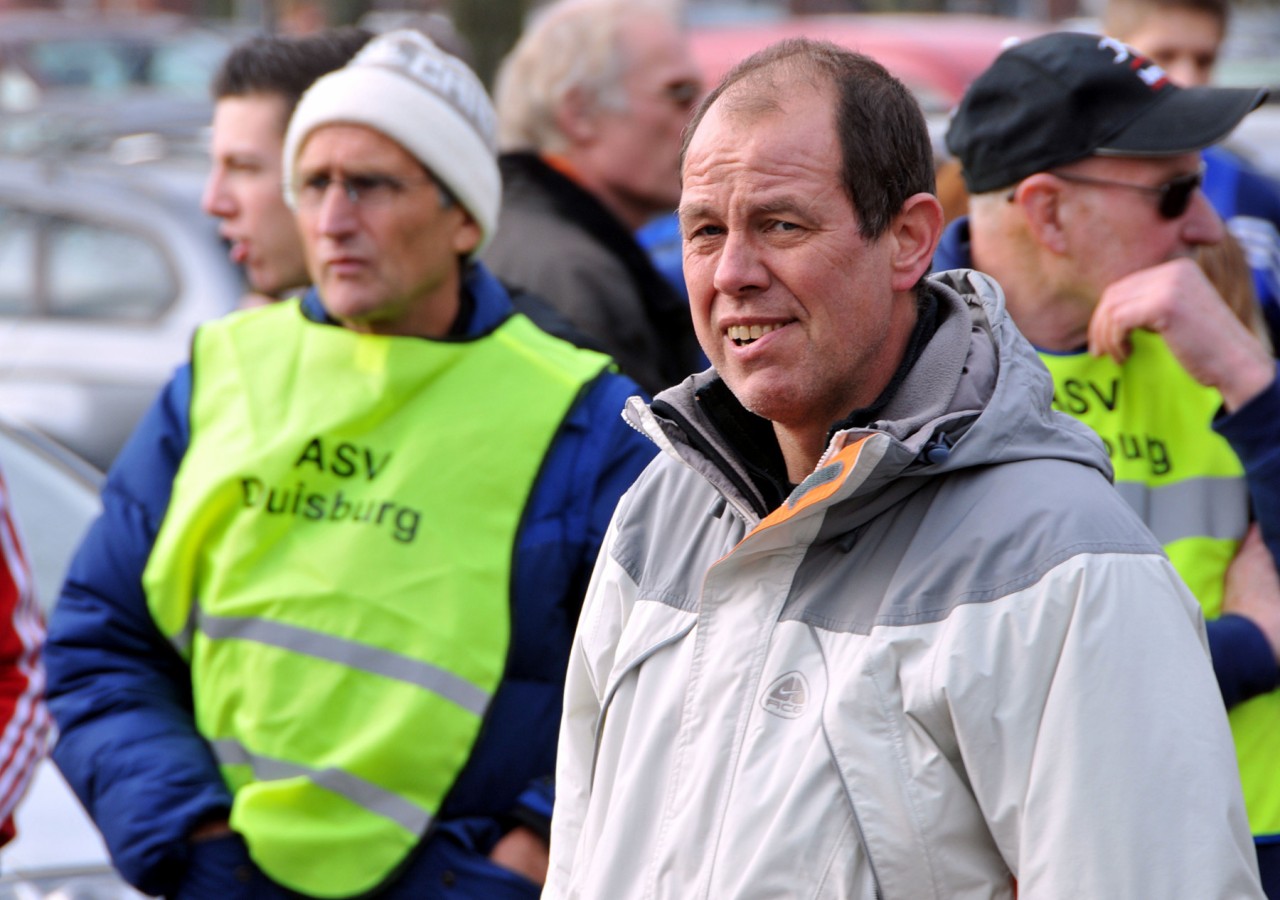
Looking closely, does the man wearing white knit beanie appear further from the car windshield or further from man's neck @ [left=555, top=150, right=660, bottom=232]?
the car windshield

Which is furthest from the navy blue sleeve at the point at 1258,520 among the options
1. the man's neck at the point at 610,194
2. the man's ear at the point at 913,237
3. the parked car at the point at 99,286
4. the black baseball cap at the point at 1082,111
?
the parked car at the point at 99,286

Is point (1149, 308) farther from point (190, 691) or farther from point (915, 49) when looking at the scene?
point (915, 49)

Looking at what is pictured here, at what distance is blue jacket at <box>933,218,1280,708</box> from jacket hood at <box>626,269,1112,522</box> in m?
0.70

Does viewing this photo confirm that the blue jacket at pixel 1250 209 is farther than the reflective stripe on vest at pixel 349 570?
Yes

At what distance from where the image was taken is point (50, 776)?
378 cm

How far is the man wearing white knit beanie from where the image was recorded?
9.11 ft

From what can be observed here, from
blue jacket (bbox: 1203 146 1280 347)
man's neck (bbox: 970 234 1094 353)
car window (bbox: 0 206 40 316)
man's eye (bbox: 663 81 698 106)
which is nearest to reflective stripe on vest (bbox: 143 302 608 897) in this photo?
man's neck (bbox: 970 234 1094 353)

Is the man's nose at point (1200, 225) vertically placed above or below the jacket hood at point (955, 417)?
below

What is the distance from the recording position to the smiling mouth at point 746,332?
2008mm

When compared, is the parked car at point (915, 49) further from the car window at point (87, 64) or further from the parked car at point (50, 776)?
the car window at point (87, 64)

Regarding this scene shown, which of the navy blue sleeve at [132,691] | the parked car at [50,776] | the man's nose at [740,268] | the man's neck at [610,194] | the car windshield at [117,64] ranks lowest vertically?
the car windshield at [117,64]

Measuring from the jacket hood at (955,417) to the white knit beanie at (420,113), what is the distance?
118 centimetres

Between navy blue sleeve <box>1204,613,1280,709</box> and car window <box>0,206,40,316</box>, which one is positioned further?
car window <box>0,206,40,316</box>

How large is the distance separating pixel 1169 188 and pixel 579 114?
6.59 feet
